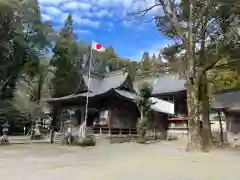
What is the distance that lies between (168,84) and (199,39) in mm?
17261

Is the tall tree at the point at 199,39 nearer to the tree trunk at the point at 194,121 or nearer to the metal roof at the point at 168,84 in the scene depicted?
the tree trunk at the point at 194,121

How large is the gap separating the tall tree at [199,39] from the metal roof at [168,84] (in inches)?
520

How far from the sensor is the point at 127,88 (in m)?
28.4

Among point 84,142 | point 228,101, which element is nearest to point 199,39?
point 228,101

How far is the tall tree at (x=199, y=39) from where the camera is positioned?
16.7 meters

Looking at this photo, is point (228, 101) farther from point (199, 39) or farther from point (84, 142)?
point (84, 142)

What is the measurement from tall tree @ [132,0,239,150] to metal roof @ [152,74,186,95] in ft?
43.4

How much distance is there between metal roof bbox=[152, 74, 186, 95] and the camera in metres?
33.5

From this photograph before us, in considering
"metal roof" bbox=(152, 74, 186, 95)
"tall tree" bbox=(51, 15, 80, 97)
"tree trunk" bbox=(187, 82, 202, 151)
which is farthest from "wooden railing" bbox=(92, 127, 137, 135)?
"tall tree" bbox=(51, 15, 80, 97)

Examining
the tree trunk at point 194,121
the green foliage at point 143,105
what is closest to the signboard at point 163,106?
the green foliage at point 143,105

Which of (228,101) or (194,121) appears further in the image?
(228,101)

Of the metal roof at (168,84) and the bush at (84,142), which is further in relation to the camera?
the metal roof at (168,84)

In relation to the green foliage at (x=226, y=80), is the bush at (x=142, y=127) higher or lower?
lower

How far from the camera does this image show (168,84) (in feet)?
118
